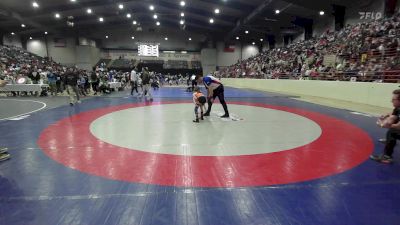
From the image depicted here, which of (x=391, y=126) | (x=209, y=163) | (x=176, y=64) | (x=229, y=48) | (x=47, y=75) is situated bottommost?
(x=209, y=163)

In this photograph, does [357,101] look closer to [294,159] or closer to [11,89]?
[294,159]

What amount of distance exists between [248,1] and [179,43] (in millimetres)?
24108

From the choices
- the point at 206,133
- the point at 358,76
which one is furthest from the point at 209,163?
the point at 358,76

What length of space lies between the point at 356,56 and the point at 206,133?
1244 cm

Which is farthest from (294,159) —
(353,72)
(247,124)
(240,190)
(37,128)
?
(353,72)

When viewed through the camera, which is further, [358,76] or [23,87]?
[23,87]

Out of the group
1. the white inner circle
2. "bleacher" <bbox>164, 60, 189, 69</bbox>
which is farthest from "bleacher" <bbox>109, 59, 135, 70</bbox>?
the white inner circle

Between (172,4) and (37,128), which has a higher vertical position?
(172,4)

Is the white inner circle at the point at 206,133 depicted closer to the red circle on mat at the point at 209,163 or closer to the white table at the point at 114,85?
the red circle on mat at the point at 209,163

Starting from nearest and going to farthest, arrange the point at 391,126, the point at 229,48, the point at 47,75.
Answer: the point at 391,126 < the point at 47,75 < the point at 229,48

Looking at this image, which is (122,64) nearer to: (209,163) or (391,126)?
(209,163)

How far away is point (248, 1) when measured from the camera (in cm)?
2520

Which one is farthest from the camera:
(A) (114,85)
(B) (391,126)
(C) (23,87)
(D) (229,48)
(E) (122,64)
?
(D) (229,48)

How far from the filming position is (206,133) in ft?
19.2
